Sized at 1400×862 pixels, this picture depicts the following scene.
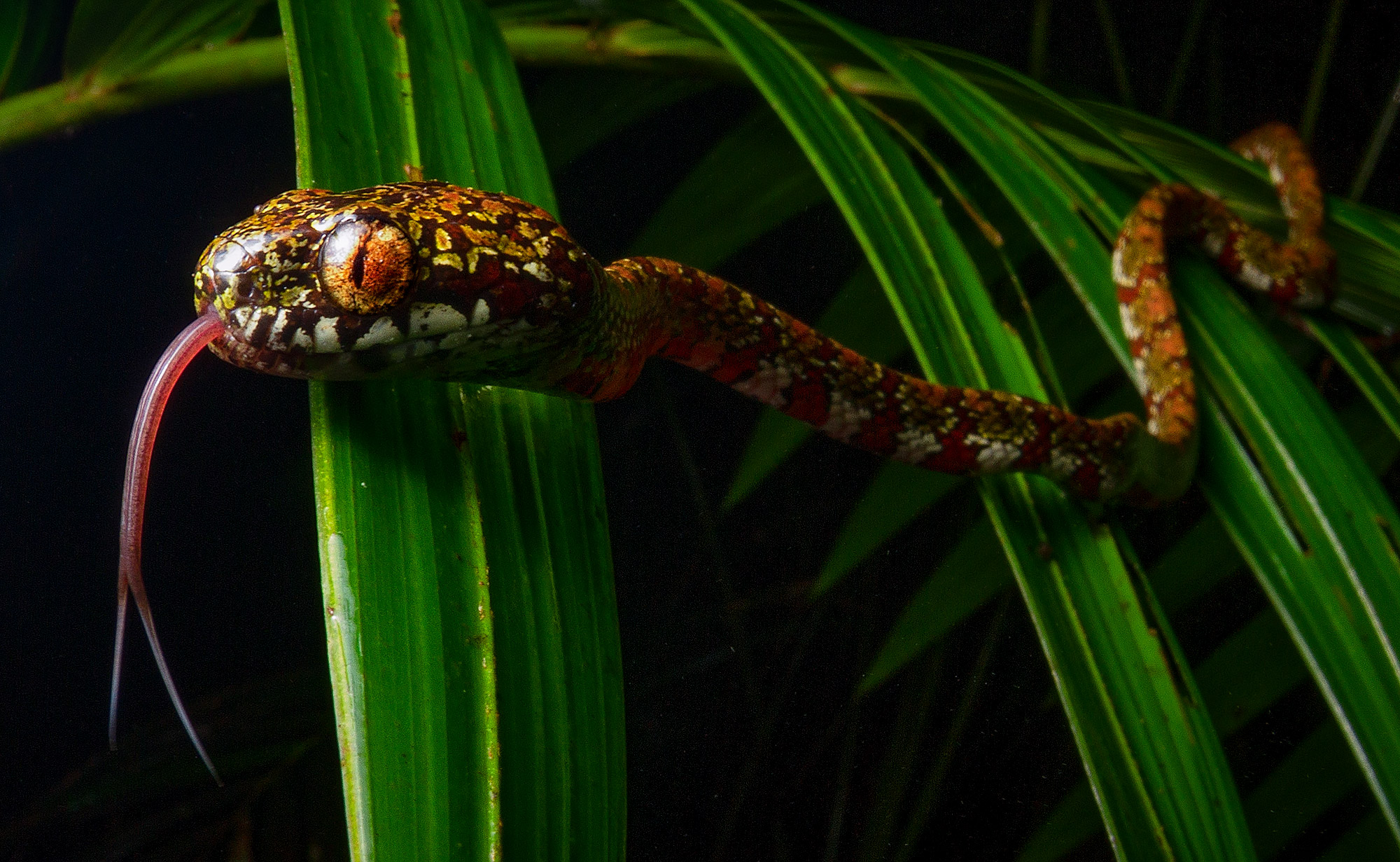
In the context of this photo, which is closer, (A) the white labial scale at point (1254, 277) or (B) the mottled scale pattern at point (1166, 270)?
(B) the mottled scale pattern at point (1166, 270)

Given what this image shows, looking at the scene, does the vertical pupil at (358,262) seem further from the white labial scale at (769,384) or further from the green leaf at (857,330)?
the green leaf at (857,330)

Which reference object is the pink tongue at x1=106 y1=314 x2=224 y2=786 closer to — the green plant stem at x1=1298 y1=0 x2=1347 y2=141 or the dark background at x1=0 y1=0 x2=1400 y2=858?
the dark background at x1=0 y1=0 x2=1400 y2=858

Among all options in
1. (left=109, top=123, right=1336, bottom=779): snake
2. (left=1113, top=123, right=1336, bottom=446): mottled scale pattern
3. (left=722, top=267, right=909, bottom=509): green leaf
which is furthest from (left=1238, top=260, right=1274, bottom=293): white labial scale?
(left=722, top=267, right=909, bottom=509): green leaf

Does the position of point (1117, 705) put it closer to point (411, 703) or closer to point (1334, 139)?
point (411, 703)

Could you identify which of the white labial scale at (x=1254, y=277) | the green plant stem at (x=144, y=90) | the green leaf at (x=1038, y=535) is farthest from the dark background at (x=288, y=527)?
the white labial scale at (x=1254, y=277)

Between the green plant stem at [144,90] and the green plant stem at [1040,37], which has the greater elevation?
the green plant stem at [1040,37]
